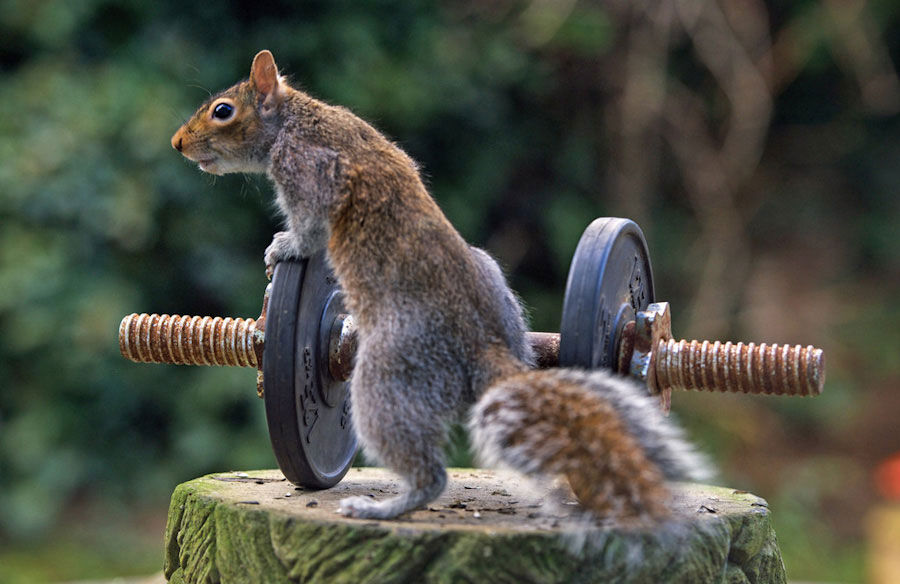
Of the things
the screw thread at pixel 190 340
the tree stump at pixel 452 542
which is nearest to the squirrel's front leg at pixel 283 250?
the screw thread at pixel 190 340

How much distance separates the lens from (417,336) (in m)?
2.26

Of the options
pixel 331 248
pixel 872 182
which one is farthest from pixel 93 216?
pixel 872 182

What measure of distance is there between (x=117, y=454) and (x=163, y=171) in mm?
1591

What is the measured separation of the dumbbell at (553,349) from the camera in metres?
2.30

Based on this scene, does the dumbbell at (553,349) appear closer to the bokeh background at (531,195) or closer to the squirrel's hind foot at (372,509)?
the squirrel's hind foot at (372,509)

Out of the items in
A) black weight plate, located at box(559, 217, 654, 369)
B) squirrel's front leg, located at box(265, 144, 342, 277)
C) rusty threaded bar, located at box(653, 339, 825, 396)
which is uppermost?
squirrel's front leg, located at box(265, 144, 342, 277)

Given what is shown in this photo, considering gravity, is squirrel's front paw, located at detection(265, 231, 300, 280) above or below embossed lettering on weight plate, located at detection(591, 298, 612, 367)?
above

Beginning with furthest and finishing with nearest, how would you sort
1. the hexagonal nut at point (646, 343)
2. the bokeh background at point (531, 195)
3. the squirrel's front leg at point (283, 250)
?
the bokeh background at point (531, 195) → the squirrel's front leg at point (283, 250) → the hexagonal nut at point (646, 343)

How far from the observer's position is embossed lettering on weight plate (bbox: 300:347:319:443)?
2426 mm

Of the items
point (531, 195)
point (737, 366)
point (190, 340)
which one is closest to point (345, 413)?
point (190, 340)

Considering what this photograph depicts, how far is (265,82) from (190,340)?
73cm

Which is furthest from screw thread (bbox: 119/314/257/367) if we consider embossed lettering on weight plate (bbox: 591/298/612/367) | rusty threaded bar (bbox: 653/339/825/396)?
rusty threaded bar (bbox: 653/339/825/396)

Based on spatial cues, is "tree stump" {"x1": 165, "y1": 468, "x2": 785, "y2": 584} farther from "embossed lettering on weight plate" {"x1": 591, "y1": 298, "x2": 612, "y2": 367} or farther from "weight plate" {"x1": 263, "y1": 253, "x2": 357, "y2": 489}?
"embossed lettering on weight plate" {"x1": 591, "y1": 298, "x2": 612, "y2": 367}

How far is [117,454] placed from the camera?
18.2 feet
